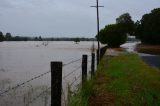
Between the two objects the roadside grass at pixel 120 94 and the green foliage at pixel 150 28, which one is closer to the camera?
the roadside grass at pixel 120 94

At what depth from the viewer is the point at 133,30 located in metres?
107

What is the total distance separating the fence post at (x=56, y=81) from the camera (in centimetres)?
791

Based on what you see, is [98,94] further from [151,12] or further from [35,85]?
[151,12]

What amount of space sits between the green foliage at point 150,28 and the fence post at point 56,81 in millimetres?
84410

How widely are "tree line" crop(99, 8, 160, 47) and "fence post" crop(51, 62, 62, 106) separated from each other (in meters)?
65.8

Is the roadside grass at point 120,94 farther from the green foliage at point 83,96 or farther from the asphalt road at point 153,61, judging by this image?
the asphalt road at point 153,61

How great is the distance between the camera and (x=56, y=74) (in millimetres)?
7969

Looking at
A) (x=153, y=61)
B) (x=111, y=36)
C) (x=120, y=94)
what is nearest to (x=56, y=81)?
(x=120, y=94)

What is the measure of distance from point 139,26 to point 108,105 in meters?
95.8

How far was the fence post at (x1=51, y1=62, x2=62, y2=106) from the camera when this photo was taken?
7910 millimetres

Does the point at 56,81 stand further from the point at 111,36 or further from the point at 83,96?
the point at 111,36

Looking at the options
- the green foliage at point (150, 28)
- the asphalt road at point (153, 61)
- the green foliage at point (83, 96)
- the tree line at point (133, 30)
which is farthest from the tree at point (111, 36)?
the green foliage at point (83, 96)

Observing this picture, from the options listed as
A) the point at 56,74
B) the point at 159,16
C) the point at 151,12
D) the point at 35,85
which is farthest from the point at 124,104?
the point at 151,12

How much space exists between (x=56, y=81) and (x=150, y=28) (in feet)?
286
